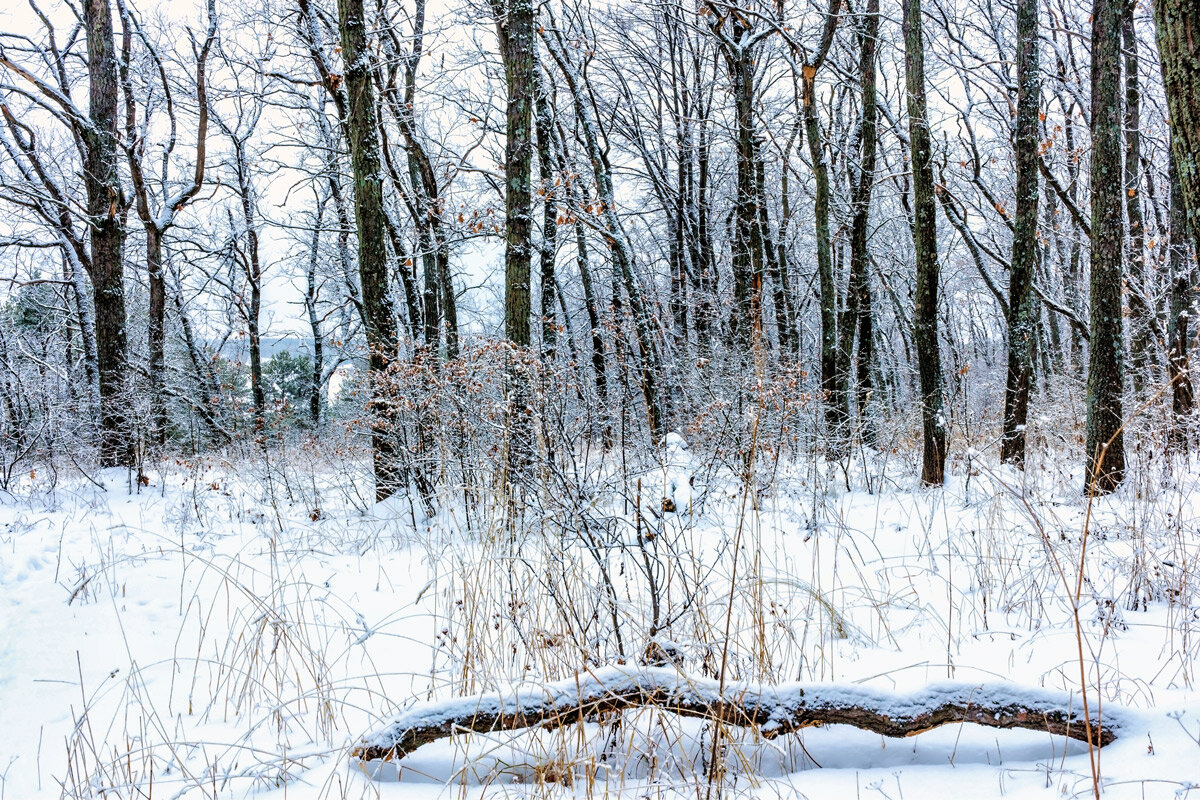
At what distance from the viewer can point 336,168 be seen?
1128 cm

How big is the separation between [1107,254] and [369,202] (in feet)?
22.6

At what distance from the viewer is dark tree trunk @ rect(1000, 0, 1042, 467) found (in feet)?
20.9

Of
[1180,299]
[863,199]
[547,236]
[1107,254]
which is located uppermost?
[863,199]

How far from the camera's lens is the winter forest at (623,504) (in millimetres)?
1893

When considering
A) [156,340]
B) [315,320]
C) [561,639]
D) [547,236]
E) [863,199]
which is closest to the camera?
[561,639]

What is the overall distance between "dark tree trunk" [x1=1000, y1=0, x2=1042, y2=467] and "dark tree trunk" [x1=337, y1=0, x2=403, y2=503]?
20.3ft

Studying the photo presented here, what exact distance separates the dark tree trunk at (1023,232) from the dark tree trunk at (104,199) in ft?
34.8

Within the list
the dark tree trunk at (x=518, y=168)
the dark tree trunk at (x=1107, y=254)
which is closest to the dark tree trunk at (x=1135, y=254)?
the dark tree trunk at (x=1107, y=254)

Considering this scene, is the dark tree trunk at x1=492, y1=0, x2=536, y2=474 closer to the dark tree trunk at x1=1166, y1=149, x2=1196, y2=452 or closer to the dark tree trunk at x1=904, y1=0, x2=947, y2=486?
the dark tree trunk at x1=904, y1=0, x2=947, y2=486

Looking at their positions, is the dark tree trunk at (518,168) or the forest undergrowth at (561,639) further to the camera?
the dark tree trunk at (518,168)

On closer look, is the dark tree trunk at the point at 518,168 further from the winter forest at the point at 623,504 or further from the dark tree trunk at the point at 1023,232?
the dark tree trunk at the point at 1023,232

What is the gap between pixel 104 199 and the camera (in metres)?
8.54

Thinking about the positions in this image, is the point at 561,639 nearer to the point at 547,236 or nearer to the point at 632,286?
the point at 547,236

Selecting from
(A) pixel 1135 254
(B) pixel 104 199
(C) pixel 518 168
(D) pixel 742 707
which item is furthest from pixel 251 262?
(A) pixel 1135 254
